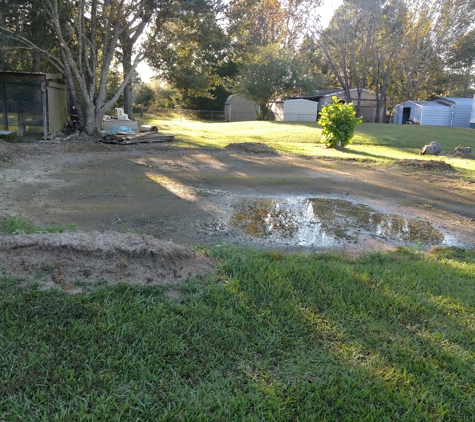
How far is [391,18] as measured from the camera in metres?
38.5

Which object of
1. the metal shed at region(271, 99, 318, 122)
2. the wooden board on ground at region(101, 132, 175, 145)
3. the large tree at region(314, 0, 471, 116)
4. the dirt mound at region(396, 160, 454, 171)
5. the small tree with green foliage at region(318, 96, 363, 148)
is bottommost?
the dirt mound at region(396, 160, 454, 171)

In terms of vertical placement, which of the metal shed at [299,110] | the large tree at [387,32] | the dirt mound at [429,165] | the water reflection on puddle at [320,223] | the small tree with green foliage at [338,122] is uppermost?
the large tree at [387,32]

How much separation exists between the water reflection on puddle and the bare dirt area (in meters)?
0.02

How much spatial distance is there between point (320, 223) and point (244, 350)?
13.1 feet

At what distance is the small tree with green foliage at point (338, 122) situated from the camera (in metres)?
16.9

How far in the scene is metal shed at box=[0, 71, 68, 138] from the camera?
1540cm

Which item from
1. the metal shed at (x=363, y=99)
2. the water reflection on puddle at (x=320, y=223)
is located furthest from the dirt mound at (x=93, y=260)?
the metal shed at (x=363, y=99)

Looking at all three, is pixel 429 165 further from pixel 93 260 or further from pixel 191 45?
pixel 191 45

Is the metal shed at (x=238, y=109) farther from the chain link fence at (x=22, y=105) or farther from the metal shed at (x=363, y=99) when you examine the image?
the chain link fence at (x=22, y=105)

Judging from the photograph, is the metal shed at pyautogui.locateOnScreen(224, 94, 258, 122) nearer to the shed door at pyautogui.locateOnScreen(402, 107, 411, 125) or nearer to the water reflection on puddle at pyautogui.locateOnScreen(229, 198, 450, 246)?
the shed door at pyautogui.locateOnScreen(402, 107, 411, 125)

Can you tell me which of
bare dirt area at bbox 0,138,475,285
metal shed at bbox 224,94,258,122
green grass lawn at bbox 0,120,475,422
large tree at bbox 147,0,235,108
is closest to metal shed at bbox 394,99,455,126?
metal shed at bbox 224,94,258,122

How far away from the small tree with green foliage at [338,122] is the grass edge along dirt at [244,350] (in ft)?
45.3

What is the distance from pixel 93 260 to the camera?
379cm

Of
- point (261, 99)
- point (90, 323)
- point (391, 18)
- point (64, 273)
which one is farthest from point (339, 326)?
point (391, 18)
